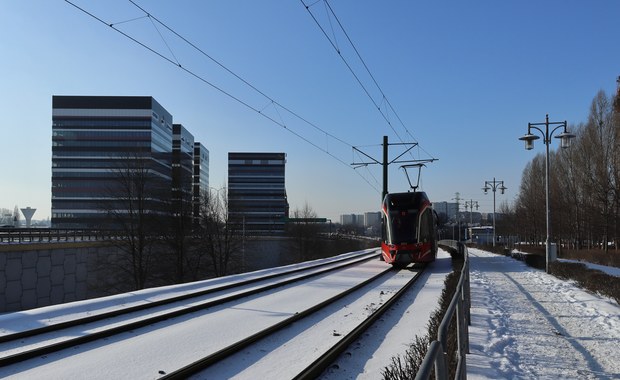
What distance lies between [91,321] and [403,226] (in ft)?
52.0

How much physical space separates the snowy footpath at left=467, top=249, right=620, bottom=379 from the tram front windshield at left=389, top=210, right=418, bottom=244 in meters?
8.49

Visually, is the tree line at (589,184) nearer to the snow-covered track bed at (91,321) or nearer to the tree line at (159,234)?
the tree line at (159,234)

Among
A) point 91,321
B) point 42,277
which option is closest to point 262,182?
point 42,277

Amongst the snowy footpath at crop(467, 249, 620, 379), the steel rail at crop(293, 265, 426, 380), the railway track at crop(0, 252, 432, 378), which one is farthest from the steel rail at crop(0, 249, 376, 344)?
the snowy footpath at crop(467, 249, 620, 379)

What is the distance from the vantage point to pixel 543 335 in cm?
858

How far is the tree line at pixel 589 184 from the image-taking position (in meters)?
39.1

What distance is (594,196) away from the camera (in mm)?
41969

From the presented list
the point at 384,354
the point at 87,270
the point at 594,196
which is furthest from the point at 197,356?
the point at 594,196

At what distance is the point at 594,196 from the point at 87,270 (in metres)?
42.2

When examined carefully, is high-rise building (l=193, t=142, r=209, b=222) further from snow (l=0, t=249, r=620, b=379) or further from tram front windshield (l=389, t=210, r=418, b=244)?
snow (l=0, t=249, r=620, b=379)

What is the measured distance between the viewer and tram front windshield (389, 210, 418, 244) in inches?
910

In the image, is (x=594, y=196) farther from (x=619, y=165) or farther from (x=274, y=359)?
(x=274, y=359)

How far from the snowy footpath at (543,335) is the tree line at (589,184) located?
95.3ft

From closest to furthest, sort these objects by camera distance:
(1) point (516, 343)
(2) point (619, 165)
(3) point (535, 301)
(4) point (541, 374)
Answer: (4) point (541, 374) < (1) point (516, 343) < (3) point (535, 301) < (2) point (619, 165)
